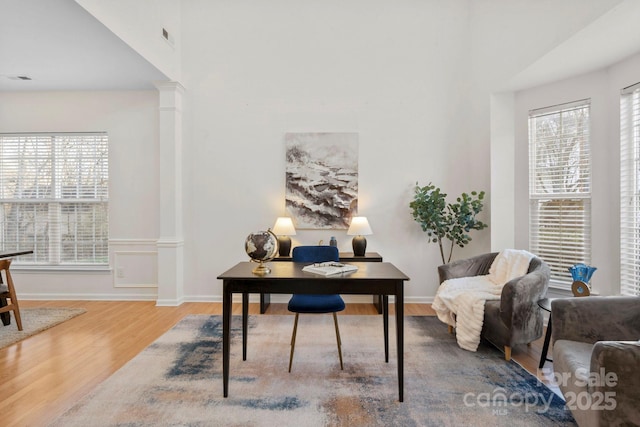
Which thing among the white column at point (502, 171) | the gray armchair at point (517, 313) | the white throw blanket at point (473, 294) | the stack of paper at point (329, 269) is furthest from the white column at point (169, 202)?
the white column at point (502, 171)

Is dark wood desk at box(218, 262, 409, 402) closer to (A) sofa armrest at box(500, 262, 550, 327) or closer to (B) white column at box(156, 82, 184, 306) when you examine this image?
(A) sofa armrest at box(500, 262, 550, 327)

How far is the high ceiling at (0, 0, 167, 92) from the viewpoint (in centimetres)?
285

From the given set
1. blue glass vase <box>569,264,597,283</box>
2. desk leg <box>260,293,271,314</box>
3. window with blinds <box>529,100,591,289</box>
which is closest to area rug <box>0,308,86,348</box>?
desk leg <box>260,293,271,314</box>

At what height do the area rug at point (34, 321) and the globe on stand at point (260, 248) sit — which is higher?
the globe on stand at point (260, 248)

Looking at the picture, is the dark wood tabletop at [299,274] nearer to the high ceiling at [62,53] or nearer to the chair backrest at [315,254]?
the chair backrest at [315,254]

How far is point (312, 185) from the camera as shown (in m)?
4.59

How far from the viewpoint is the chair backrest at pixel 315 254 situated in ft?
9.63

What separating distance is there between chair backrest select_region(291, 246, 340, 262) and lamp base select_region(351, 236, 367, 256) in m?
1.34

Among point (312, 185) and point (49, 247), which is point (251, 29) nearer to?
point (312, 185)

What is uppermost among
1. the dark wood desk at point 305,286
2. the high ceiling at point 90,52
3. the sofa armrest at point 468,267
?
the high ceiling at point 90,52

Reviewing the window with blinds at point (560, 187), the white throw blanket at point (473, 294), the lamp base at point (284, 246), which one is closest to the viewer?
the white throw blanket at point (473, 294)

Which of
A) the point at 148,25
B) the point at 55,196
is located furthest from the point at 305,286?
the point at 55,196

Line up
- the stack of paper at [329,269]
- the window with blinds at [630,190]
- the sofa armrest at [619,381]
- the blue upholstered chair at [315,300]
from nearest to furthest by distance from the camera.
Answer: the sofa armrest at [619,381], the stack of paper at [329,269], the blue upholstered chair at [315,300], the window with blinds at [630,190]

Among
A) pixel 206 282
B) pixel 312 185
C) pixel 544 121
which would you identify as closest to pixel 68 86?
pixel 206 282
